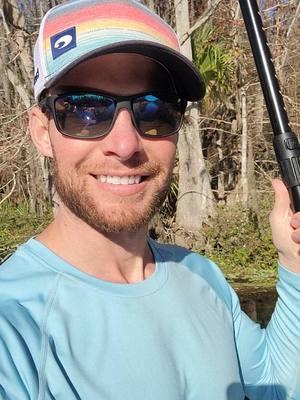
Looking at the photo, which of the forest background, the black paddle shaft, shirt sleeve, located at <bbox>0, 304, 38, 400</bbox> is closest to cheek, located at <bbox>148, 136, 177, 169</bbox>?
the black paddle shaft

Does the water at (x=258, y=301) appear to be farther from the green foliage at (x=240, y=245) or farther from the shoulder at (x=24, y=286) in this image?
the shoulder at (x=24, y=286)

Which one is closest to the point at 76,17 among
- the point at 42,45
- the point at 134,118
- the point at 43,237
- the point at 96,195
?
the point at 42,45

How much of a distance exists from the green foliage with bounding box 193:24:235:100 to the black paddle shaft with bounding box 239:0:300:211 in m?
6.31

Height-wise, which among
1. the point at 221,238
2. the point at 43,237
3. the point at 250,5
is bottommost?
the point at 221,238

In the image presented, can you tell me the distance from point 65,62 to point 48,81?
0.20 feet

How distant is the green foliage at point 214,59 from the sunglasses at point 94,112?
640 cm

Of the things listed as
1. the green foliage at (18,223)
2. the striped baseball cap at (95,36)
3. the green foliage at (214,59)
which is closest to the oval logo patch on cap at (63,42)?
the striped baseball cap at (95,36)

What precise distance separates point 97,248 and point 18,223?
361 inches

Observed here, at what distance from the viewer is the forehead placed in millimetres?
1271


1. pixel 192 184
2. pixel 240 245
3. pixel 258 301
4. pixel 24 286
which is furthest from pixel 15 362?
pixel 192 184

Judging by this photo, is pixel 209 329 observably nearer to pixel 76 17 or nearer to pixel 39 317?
pixel 39 317

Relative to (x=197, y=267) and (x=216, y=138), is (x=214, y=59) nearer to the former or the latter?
(x=216, y=138)

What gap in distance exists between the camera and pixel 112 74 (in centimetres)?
128

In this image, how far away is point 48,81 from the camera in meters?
1.26
